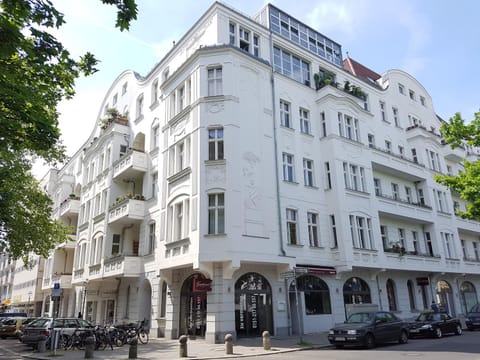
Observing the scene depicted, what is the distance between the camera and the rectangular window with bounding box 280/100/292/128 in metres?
23.6

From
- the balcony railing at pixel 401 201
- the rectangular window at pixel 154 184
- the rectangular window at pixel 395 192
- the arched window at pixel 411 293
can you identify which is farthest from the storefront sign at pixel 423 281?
the rectangular window at pixel 154 184

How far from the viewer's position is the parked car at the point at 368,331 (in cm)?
1527

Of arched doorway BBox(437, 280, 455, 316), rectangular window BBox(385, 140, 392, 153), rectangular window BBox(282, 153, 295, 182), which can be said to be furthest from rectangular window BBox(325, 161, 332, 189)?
arched doorway BBox(437, 280, 455, 316)

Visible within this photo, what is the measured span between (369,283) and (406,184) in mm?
10464

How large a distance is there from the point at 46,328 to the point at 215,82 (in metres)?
14.8

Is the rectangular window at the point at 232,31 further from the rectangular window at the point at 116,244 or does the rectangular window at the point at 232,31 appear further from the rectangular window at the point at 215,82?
the rectangular window at the point at 116,244

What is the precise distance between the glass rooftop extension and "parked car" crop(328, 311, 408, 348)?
→ 735 inches

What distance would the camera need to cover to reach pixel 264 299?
19.7m

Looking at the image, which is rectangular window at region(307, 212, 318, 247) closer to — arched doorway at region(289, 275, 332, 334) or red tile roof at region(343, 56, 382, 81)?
arched doorway at region(289, 275, 332, 334)

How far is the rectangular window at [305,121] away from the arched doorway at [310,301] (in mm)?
9126

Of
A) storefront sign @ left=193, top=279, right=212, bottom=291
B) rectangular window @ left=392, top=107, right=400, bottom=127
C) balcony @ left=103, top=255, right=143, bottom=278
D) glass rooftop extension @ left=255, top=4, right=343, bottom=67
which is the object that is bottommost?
storefront sign @ left=193, top=279, right=212, bottom=291

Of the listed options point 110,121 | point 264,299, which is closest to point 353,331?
point 264,299

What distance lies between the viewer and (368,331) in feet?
50.5

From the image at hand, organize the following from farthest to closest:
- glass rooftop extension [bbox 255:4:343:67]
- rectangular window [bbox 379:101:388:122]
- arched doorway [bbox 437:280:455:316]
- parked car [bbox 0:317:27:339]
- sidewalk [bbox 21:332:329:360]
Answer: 1. rectangular window [bbox 379:101:388:122]
2. arched doorway [bbox 437:280:455:316]
3. glass rooftop extension [bbox 255:4:343:67]
4. parked car [bbox 0:317:27:339]
5. sidewalk [bbox 21:332:329:360]
